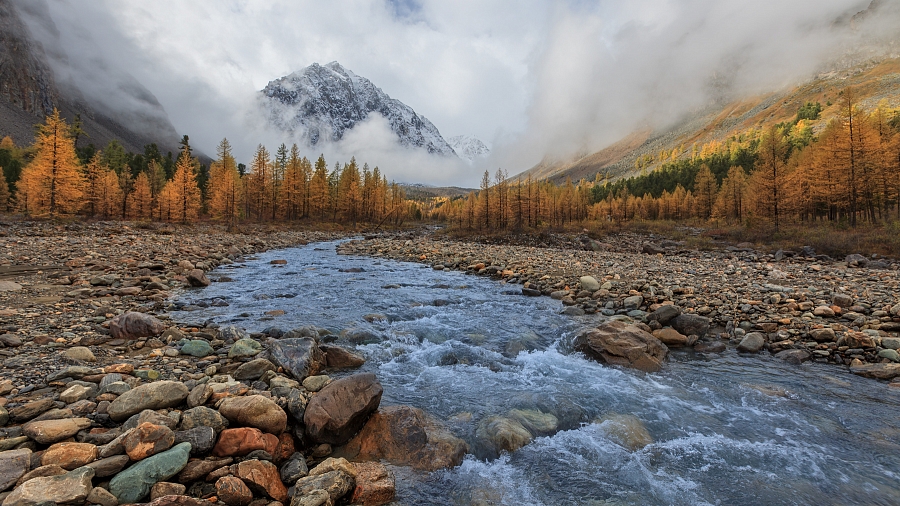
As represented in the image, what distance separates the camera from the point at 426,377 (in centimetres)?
818

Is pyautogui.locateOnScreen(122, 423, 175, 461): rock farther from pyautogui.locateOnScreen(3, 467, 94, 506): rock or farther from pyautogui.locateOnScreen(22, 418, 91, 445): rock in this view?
pyautogui.locateOnScreen(22, 418, 91, 445): rock

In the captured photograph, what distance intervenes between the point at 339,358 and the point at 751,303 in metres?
13.1

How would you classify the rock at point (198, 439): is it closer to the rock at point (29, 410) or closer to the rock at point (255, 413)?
the rock at point (255, 413)

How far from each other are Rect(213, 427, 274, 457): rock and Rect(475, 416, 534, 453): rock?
10.5 ft

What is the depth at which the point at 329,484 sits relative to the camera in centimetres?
432

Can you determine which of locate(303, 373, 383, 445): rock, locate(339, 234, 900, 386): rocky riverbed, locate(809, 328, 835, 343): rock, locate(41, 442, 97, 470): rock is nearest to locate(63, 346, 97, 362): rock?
locate(41, 442, 97, 470): rock

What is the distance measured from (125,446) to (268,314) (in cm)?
791

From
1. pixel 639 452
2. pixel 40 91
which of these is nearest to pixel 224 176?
pixel 639 452

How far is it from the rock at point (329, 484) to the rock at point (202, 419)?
1.43 metres

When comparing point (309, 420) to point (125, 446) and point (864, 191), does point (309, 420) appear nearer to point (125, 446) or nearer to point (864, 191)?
point (125, 446)

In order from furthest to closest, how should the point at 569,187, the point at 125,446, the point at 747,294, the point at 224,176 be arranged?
the point at 569,187 < the point at 224,176 < the point at 747,294 < the point at 125,446

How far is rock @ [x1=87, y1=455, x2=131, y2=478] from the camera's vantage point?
3821mm

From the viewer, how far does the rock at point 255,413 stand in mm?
5109

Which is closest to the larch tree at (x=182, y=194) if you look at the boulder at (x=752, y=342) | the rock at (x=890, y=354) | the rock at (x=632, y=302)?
the rock at (x=632, y=302)
